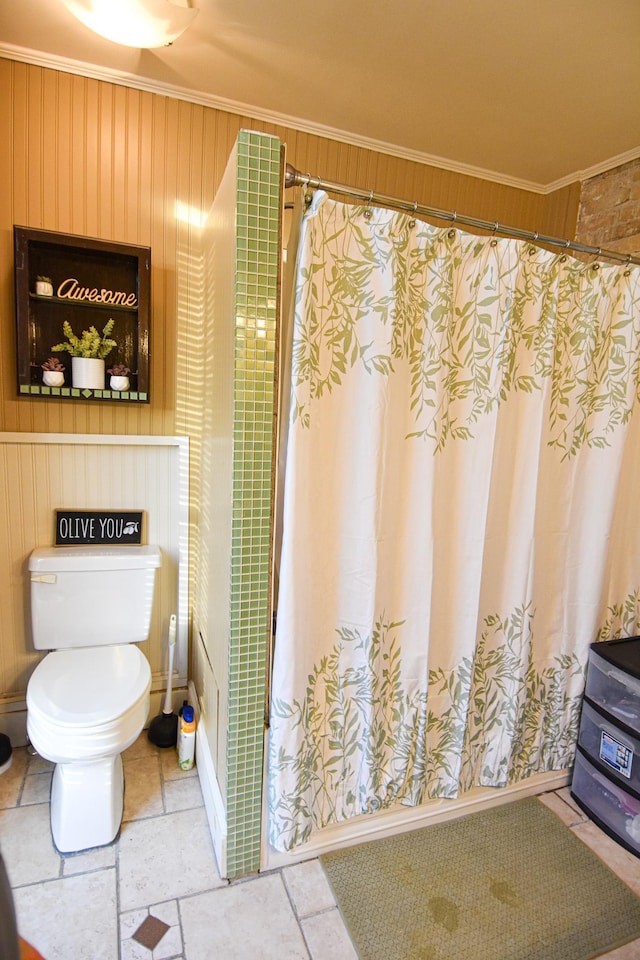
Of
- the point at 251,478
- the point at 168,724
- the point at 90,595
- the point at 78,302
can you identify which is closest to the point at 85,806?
the point at 168,724

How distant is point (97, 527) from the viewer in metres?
2.08

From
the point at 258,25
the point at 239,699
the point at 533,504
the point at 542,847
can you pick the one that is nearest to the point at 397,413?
the point at 533,504

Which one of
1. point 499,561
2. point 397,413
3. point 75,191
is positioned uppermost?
point 75,191

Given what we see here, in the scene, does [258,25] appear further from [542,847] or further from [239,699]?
[542,847]

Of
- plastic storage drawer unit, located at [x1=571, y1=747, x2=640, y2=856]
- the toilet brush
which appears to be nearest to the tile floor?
plastic storage drawer unit, located at [x1=571, y1=747, x2=640, y2=856]

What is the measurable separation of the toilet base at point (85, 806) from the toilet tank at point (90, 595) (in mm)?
468

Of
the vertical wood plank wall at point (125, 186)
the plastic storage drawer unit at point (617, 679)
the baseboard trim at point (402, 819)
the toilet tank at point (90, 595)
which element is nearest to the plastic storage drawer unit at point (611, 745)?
the plastic storage drawer unit at point (617, 679)

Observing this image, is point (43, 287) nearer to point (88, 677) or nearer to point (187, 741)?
point (88, 677)

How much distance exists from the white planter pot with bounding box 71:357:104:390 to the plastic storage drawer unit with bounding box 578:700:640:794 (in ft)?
7.16

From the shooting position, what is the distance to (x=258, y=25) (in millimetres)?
1611

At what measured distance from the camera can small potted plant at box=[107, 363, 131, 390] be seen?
1939mm

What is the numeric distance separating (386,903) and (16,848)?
1160mm

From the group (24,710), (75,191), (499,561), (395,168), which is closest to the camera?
(499,561)

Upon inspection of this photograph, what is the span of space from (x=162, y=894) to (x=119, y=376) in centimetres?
168
